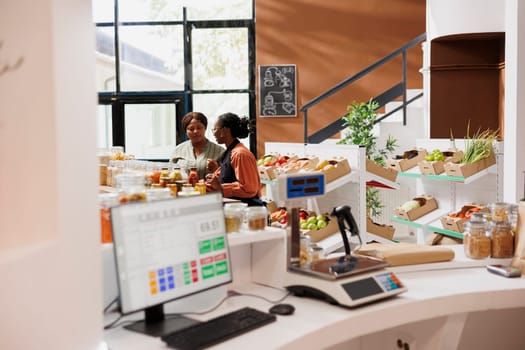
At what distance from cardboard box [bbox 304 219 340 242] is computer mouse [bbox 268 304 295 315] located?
9.39 ft

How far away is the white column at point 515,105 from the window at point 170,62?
5163 mm

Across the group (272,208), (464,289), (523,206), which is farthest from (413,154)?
(464,289)

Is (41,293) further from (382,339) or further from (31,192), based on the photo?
(382,339)

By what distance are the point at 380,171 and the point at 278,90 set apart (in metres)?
3.76

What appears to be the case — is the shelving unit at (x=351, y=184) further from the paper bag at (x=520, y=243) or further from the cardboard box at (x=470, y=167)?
the paper bag at (x=520, y=243)

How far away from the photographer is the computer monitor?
2037 millimetres

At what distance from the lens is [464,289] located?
2613 mm

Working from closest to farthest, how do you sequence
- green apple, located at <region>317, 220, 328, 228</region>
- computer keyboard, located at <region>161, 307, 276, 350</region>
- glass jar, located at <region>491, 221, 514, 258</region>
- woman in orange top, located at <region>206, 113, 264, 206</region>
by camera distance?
computer keyboard, located at <region>161, 307, 276, 350</region> → glass jar, located at <region>491, 221, 514, 258</region> → woman in orange top, located at <region>206, 113, 264, 206</region> → green apple, located at <region>317, 220, 328, 228</region>

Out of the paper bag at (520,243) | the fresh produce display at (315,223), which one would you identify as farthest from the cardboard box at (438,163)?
the paper bag at (520,243)

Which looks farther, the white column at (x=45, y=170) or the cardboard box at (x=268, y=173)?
the cardboard box at (x=268, y=173)

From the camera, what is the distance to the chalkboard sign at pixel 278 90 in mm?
9172

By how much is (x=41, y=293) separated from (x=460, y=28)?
215 inches

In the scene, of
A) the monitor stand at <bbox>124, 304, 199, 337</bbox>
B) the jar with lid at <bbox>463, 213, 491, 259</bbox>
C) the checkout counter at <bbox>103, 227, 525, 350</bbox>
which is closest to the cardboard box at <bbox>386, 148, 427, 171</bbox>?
the checkout counter at <bbox>103, 227, 525, 350</bbox>

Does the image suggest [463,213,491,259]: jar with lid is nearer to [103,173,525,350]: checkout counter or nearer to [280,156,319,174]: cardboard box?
[103,173,525,350]: checkout counter
